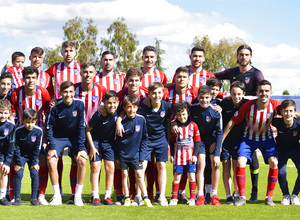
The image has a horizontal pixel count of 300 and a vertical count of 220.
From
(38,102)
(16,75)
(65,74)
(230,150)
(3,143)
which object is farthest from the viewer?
(16,75)

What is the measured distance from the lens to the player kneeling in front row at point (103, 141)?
20.2ft

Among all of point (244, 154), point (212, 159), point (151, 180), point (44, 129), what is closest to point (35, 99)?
point (44, 129)

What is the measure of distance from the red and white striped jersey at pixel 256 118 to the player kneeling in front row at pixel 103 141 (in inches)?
70.8

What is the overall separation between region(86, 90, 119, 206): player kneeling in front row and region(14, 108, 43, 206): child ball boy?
732 mm

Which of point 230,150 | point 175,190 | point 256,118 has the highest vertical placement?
point 256,118

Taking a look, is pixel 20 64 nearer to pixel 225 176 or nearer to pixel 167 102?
pixel 167 102

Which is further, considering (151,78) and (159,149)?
(151,78)

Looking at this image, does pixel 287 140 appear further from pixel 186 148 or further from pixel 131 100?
pixel 131 100

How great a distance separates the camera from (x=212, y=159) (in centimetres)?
643

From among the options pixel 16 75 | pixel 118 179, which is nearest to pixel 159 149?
pixel 118 179

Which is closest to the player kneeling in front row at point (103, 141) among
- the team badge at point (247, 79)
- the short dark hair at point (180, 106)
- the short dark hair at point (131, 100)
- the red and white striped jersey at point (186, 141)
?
the short dark hair at point (131, 100)

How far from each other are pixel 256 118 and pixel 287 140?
0.63 m

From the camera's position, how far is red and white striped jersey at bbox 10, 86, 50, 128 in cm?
636

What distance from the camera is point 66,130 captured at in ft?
20.3
